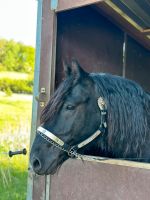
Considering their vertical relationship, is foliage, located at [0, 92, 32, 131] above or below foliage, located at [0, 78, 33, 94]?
below

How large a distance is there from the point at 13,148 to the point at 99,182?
3474 mm

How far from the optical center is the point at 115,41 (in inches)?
117

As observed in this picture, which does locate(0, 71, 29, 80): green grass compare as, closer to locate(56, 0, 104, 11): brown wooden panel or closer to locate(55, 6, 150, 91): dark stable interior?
locate(55, 6, 150, 91): dark stable interior

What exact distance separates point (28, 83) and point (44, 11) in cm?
1064

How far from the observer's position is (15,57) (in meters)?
16.5

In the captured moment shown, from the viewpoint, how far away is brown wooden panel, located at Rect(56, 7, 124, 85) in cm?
215

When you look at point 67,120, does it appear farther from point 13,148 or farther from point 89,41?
point 13,148

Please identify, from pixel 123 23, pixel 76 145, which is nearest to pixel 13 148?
pixel 123 23

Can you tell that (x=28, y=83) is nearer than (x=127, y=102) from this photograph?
No

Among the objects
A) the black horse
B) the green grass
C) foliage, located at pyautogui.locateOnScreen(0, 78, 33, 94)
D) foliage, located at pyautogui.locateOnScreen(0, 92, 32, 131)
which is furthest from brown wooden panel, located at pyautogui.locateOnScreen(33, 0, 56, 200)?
the green grass

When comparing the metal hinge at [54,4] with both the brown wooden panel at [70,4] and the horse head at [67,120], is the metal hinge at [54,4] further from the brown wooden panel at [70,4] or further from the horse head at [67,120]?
the horse head at [67,120]

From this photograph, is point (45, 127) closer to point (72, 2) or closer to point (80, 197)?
point (80, 197)

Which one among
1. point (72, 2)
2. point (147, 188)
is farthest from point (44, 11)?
point (147, 188)

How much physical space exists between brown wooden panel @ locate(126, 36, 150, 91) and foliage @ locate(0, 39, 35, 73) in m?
11.8
